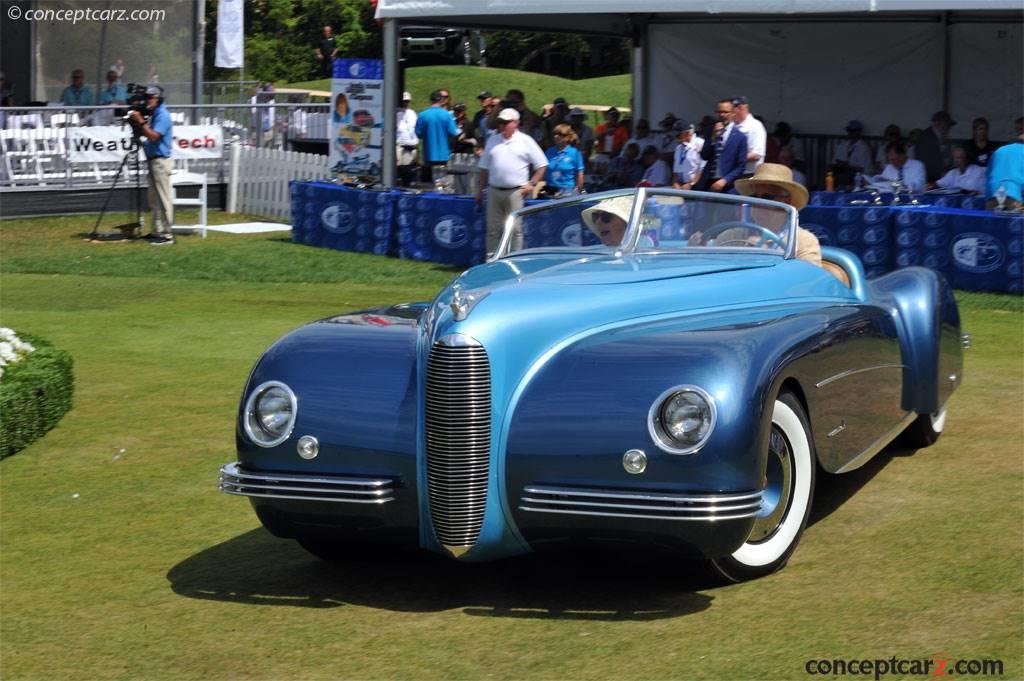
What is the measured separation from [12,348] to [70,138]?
44.1 feet

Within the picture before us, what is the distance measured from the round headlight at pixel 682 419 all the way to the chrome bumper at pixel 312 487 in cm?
101

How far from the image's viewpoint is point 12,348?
8.83m

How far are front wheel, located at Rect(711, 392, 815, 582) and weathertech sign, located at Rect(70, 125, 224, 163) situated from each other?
1784cm

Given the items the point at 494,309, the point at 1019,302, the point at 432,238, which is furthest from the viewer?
the point at 432,238

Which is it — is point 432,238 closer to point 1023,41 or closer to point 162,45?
point 1023,41

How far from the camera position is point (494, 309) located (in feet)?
17.4

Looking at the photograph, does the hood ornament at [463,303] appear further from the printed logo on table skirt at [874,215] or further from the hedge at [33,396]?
the printed logo on table skirt at [874,215]

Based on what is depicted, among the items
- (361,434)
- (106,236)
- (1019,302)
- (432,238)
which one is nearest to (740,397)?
(361,434)

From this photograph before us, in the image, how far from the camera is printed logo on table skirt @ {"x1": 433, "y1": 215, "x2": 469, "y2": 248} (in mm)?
16344

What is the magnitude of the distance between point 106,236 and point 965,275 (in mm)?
11401

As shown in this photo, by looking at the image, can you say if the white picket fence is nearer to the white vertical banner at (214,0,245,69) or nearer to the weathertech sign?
the weathertech sign

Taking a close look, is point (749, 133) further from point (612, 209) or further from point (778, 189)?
point (612, 209)

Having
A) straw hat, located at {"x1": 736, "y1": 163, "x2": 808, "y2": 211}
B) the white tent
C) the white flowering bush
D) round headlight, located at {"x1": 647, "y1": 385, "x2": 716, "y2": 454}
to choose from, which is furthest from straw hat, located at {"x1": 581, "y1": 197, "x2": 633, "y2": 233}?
the white tent

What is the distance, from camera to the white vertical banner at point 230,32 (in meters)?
24.9
